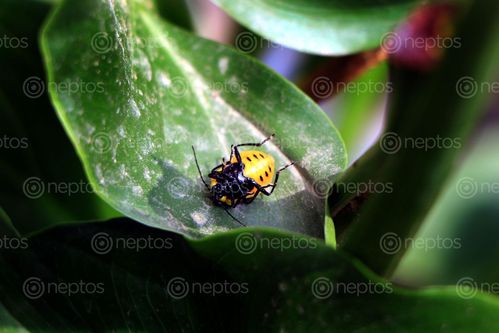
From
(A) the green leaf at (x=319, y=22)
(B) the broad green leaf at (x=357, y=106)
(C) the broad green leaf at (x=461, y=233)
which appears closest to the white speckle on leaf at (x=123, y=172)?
(A) the green leaf at (x=319, y=22)

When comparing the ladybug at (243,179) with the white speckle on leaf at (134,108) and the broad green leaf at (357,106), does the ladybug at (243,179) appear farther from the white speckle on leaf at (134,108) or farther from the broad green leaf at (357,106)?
the broad green leaf at (357,106)

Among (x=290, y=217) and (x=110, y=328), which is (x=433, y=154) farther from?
(x=110, y=328)

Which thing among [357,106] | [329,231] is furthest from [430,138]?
[357,106]

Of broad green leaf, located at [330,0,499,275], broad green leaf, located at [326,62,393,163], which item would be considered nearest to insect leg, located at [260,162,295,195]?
broad green leaf, located at [330,0,499,275]

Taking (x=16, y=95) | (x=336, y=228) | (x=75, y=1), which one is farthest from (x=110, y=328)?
(x=16, y=95)

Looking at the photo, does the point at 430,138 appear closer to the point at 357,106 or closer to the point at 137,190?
the point at 137,190

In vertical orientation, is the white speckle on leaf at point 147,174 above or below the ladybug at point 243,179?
above
